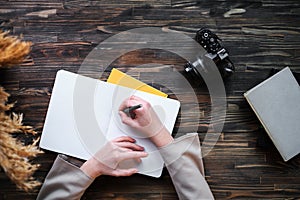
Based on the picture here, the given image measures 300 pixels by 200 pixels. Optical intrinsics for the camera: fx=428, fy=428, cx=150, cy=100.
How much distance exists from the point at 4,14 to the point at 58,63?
0.68 feet

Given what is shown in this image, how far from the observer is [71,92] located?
1177 mm

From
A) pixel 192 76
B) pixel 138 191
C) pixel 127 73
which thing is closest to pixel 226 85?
pixel 192 76

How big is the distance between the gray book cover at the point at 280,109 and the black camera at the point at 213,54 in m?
0.09

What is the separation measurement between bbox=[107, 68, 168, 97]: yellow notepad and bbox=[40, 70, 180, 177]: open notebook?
0.02 meters

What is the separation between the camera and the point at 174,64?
4.04 feet

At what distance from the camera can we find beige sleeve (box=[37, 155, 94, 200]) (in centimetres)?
111

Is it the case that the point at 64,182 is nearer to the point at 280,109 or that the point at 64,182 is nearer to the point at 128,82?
the point at 128,82

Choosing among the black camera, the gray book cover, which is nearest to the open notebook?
the black camera

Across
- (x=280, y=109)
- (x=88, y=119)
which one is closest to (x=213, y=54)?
(x=280, y=109)

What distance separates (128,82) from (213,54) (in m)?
0.25

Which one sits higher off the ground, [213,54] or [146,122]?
[213,54]

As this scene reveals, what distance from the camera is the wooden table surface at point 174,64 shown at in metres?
1.21

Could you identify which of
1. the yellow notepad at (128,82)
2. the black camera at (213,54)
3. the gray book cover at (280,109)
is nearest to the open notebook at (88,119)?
the yellow notepad at (128,82)

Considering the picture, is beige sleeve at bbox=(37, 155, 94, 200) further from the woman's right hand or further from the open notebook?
the woman's right hand
